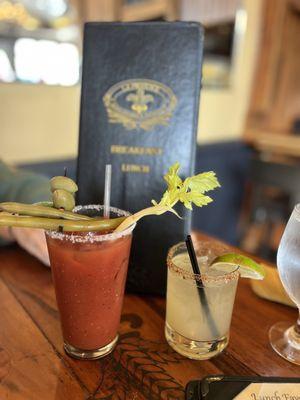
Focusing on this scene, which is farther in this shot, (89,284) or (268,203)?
(268,203)

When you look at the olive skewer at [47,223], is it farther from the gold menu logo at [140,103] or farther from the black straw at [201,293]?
the gold menu logo at [140,103]

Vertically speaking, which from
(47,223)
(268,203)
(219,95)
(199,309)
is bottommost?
(268,203)

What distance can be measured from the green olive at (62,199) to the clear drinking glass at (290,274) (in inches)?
14.3

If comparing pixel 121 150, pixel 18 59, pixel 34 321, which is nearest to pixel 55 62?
pixel 18 59

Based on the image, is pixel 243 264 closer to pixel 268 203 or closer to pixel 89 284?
pixel 89 284

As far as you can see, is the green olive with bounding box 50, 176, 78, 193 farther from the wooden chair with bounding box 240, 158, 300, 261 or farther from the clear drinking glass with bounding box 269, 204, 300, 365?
the wooden chair with bounding box 240, 158, 300, 261

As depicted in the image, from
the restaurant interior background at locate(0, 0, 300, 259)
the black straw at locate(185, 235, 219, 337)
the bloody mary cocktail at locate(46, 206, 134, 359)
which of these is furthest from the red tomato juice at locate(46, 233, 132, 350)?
the restaurant interior background at locate(0, 0, 300, 259)

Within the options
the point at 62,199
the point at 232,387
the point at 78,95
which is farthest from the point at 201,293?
the point at 78,95

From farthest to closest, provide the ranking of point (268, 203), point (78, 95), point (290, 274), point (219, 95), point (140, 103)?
point (268, 203) → point (219, 95) → point (78, 95) → point (140, 103) → point (290, 274)

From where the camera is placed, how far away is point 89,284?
1.79 ft

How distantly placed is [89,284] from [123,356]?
0.49 ft

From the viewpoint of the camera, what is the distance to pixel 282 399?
0.52m

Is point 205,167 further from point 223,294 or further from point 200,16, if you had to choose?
point 223,294

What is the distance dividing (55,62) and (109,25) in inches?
47.9
